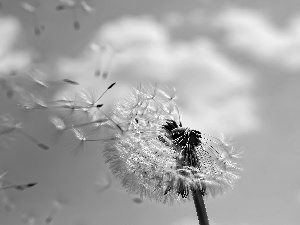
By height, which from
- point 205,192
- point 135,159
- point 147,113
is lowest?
point 205,192

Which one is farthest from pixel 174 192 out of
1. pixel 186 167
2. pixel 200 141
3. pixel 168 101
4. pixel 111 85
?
pixel 111 85

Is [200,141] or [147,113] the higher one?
[147,113]

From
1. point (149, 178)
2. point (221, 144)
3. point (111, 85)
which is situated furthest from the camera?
point (221, 144)

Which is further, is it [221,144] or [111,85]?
[221,144]

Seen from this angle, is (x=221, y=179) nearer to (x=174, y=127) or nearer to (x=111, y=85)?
(x=174, y=127)

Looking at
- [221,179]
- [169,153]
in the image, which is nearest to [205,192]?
[221,179]

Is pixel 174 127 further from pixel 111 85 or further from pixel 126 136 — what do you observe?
pixel 111 85

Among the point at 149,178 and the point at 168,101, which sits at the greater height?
the point at 168,101

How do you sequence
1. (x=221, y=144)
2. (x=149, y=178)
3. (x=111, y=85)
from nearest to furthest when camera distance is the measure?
1. (x=111, y=85)
2. (x=149, y=178)
3. (x=221, y=144)

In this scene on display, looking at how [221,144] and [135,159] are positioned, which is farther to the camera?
[221,144]
